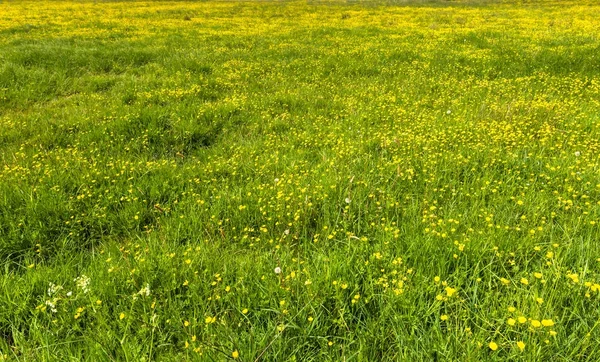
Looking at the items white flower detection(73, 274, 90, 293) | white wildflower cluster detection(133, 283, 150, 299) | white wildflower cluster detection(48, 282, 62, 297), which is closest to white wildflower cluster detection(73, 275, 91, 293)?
white flower detection(73, 274, 90, 293)

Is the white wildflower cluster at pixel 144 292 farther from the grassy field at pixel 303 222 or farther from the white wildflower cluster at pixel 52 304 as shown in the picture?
the white wildflower cluster at pixel 52 304

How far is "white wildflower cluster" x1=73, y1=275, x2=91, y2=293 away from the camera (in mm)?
2901

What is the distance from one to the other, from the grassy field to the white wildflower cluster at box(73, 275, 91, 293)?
3 centimetres

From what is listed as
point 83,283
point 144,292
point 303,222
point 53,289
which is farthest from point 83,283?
point 303,222

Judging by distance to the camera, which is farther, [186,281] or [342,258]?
[342,258]

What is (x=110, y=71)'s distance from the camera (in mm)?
11055

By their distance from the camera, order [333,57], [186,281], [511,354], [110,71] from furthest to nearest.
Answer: [333,57] < [110,71] < [186,281] < [511,354]

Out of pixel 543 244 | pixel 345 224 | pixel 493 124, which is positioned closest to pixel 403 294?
pixel 345 224

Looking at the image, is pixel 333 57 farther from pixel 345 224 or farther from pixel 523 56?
pixel 345 224

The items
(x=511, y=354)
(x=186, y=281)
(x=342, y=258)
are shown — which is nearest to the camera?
(x=511, y=354)

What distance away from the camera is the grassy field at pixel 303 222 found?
8.11 ft

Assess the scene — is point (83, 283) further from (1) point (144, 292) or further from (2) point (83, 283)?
(1) point (144, 292)

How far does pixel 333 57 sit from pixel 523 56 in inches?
223

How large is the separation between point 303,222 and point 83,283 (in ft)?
6.53
